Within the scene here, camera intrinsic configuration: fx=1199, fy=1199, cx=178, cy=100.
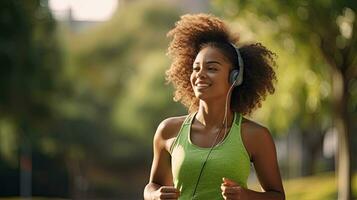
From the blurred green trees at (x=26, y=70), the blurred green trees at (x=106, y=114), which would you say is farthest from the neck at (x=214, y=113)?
the blurred green trees at (x=106, y=114)

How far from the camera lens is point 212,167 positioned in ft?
16.5

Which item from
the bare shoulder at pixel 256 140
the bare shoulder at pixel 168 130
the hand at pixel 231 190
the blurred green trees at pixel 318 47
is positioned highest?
the blurred green trees at pixel 318 47

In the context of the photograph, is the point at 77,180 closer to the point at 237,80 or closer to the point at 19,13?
the point at 19,13

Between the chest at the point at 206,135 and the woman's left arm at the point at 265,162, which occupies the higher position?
the chest at the point at 206,135

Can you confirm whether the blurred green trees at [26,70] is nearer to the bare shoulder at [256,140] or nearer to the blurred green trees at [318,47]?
the blurred green trees at [318,47]

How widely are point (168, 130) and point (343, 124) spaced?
15.1 meters

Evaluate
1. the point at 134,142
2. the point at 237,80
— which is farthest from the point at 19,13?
the point at 134,142

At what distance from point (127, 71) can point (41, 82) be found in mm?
30015

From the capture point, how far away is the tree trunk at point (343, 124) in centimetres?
1989

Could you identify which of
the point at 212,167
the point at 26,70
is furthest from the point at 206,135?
the point at 26,70

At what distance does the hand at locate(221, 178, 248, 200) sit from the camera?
485cm

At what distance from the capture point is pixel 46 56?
37.0m

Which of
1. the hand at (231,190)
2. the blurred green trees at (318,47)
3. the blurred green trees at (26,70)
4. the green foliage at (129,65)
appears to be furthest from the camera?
the green foliage at (129,65)

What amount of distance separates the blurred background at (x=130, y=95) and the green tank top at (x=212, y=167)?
73 centimetres
